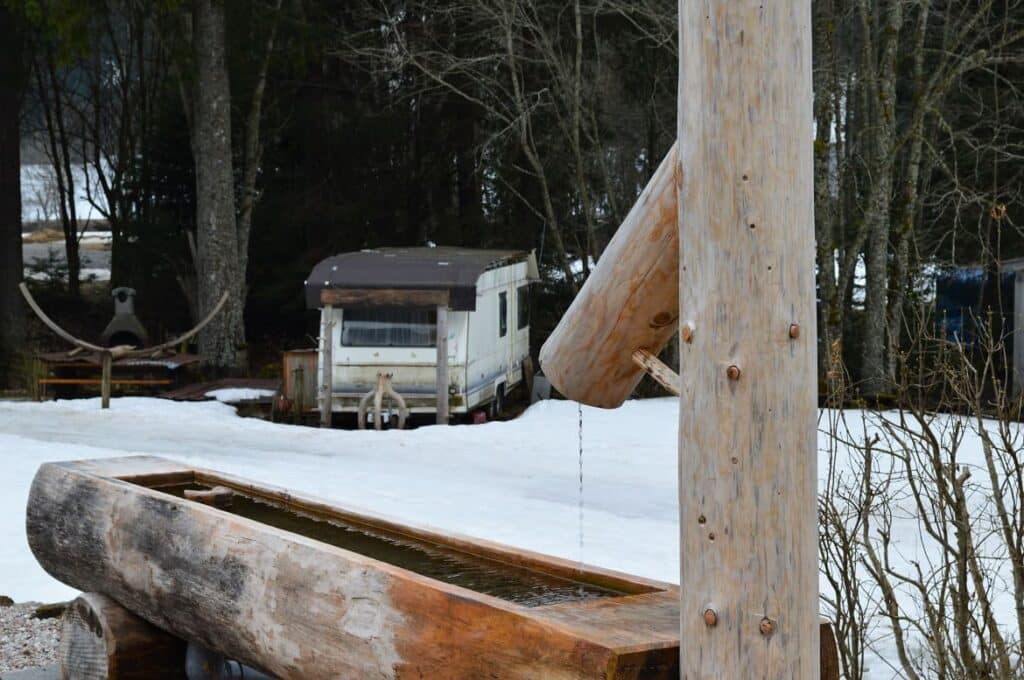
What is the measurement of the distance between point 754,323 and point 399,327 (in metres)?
12.4

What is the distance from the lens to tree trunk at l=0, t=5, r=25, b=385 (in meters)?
19.0

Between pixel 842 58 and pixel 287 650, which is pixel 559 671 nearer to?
pixel 287 650

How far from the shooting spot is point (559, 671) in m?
3.27

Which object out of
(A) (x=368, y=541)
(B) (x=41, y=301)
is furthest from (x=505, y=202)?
(A) (x=368, y=541)

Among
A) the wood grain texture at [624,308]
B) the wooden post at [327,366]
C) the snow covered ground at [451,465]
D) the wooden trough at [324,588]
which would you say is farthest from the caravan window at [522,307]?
the wood grain texture at [624,308]

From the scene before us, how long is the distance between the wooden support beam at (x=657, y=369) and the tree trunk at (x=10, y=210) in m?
17.2

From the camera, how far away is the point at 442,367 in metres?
14.5

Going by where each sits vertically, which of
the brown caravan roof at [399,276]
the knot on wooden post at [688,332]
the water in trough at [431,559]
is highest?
the brown caravan roof at [399,276]

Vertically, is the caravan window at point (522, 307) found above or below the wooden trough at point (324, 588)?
above

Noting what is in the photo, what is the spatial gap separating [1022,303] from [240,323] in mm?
10623

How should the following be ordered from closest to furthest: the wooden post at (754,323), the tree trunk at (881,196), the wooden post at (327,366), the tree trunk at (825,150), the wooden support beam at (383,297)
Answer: the wooden post at (754,323), the wooden support beam at (383,297), the wooden post at (327,366), the tree trunk at (825,150), the tree trunk at (881,196)

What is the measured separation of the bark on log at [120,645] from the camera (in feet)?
17.3

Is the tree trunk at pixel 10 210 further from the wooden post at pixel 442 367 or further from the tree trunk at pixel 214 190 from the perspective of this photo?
the wooden post at pixel 442 367

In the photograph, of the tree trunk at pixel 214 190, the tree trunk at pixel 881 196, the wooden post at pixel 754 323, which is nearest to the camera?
the wooden post at pixel 754 323
